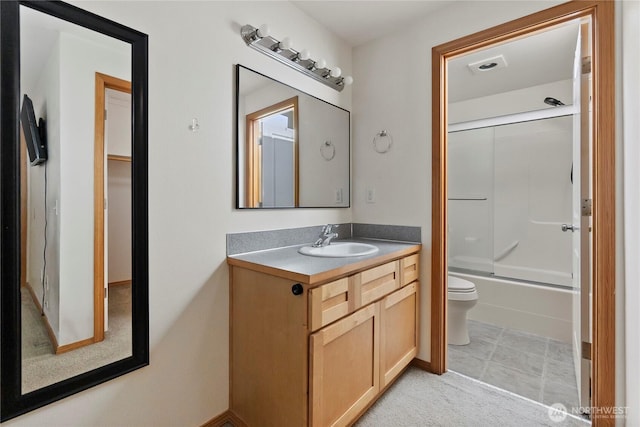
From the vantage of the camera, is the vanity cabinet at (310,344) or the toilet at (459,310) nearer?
the vanity cabinet at (310,344)

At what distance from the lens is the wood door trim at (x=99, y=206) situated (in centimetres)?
114

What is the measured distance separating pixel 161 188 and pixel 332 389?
1.16m

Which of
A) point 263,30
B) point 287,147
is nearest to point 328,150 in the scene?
point 287,147

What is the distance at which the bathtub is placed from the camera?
2471 mm

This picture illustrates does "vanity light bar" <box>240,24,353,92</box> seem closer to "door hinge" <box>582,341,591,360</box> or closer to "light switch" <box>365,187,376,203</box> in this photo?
"light switch" <box>365,187,376,203</box>

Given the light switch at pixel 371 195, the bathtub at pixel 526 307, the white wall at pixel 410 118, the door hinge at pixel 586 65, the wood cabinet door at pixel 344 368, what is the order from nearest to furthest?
the wood cabinet door at pixel 344 368 < the white wall at pixel 410 118 < the door hinge at pixel 586 65 < the light switch at pixel 371 195 < the bathtub at pixel 526 307

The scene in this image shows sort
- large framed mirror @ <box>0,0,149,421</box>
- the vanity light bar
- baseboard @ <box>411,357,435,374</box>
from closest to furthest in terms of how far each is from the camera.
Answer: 1. large framed mirror @ <box>0,0,149,421</box>
2. the vanity light bar
3. baseboard @ <box>411,357,435,374</box>

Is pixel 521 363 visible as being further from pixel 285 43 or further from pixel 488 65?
pixel 285 43

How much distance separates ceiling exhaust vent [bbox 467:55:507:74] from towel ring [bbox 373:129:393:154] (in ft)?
3.35

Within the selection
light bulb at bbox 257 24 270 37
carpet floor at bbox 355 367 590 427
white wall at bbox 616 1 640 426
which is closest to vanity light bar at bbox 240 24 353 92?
light bulb at bbox 257 24 270 37

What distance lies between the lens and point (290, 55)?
6.04 ft

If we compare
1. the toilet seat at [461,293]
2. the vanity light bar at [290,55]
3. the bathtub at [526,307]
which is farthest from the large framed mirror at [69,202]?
the bathtub at [526,307]

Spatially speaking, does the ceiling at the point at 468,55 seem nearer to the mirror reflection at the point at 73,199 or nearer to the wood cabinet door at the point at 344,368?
the mirror reflection at the point at 73,199

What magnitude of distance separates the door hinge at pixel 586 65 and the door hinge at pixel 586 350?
54.1 inches
